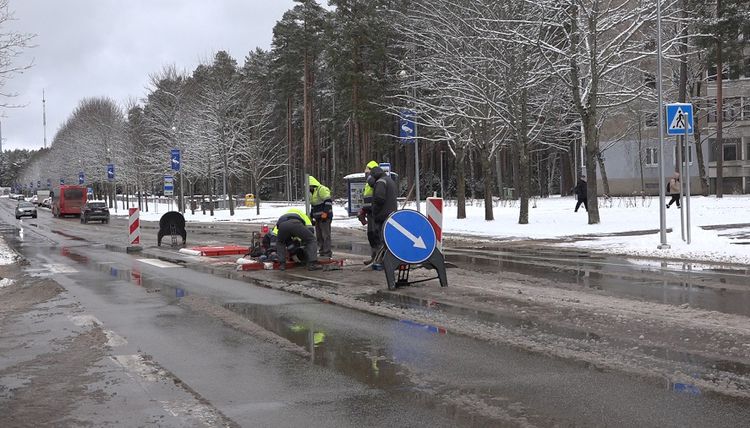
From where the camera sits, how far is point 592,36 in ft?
74.3

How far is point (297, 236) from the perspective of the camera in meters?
13.7

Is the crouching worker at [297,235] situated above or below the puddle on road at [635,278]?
above

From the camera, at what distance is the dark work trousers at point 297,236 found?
44.7 ft

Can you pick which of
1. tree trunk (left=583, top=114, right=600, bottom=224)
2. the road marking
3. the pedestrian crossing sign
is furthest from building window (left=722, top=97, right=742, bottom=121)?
the road marking

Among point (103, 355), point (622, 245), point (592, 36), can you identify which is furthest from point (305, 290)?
point (592, 36)

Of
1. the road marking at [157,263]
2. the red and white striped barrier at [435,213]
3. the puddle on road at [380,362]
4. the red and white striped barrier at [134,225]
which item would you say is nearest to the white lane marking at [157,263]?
the road marking at [157,263]

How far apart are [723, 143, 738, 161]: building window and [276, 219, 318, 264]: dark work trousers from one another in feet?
166

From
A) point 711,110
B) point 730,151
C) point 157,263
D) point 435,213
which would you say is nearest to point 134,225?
point 157,263

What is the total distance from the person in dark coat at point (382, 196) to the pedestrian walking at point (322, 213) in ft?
6.42

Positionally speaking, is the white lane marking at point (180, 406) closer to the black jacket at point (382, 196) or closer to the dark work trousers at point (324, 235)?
the black jacket at point (382, 196)

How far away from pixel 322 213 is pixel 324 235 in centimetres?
48

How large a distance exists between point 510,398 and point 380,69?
4881 cm

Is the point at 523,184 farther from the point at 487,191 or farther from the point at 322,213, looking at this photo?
the point at 322,213

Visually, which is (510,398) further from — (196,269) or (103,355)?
(196,269)
